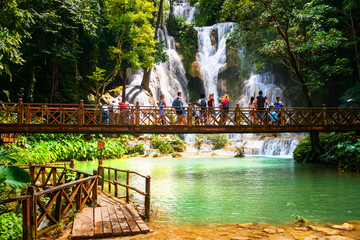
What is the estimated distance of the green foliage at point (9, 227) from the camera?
4.88 m

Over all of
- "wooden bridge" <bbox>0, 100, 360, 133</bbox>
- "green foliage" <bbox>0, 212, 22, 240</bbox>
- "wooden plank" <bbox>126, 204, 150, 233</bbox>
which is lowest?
"wooden plank" <bbox>126, 204, 150, 233</bbox>

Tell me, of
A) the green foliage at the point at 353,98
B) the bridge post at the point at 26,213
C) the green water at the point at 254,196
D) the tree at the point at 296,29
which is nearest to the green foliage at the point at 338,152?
the tree at the point at 296,29

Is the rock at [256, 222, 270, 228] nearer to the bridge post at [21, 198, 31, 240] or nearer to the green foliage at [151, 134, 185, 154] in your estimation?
the bridge post at [21, 198, 31, 240]

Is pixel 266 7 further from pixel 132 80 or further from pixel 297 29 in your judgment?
pixel 132 80

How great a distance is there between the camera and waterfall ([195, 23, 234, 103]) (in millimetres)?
36094

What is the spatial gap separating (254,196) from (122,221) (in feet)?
A: 17.3

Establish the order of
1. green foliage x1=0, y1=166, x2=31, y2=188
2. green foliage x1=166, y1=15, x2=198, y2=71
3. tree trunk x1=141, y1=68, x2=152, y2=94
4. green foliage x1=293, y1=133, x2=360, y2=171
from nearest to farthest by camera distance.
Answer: green foliage x1=0, y1=166, x2=31, y2=188, green foliage x1=293, y1=133, x2=360, y2=171, tree trunk x1=141, y1=68, x2=152, y2=94, green foliage x1=166, y1=15, x2=198, y2=71

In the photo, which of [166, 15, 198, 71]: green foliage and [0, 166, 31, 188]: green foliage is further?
[166, 15, 198, 71]: green foliage

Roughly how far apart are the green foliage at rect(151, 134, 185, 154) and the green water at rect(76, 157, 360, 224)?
403 inches

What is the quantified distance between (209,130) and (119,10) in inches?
612

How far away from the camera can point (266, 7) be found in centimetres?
1733

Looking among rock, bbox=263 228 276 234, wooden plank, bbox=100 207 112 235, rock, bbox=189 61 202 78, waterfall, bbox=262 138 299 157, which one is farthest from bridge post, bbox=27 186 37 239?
rock, bbox=189 61 202 78

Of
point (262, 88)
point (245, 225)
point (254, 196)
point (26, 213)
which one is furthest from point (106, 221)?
point (262, 88)

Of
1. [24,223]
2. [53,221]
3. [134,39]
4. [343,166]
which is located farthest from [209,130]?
[134,39]
